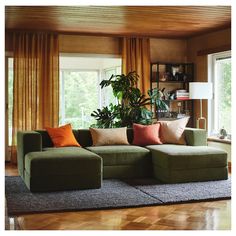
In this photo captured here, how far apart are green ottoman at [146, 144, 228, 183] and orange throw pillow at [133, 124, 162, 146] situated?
20.7 inches

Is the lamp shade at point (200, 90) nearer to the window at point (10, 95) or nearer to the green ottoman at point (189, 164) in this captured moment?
the green ottoman at point (189, 164)

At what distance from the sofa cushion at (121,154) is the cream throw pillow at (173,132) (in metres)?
0.63

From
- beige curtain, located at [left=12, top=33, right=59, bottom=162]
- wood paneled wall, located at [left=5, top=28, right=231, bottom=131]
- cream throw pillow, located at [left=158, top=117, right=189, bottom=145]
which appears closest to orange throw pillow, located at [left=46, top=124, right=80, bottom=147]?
cream throw pillow, located at [left=158, top=117, right=189, bottom=145]

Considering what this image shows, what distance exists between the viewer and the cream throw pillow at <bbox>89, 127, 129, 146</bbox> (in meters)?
6.51

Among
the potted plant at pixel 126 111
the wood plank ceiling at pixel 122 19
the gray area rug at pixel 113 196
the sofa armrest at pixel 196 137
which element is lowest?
the gray area rug at pixel 113 196

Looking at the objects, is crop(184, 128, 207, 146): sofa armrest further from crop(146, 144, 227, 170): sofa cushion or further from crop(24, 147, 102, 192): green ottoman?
crop(24, 147, 102, 192): green ottoman

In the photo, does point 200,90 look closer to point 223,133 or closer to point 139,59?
point 223,133

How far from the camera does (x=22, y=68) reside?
773 centimetres

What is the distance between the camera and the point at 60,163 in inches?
208

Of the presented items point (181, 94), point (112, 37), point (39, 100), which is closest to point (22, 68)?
point (39, 100)

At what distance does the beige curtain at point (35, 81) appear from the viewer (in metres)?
7.71

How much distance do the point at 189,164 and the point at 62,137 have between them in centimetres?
181

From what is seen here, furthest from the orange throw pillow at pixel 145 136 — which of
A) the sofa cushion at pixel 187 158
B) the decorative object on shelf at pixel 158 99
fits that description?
the decorative object on shelf at pixel 158 99

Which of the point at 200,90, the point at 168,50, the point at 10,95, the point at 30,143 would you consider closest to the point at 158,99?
the point at 200,90
